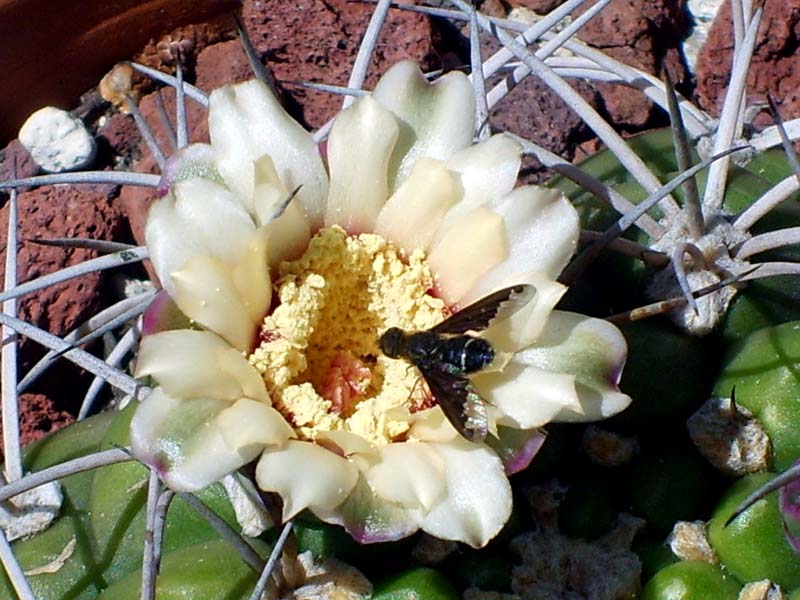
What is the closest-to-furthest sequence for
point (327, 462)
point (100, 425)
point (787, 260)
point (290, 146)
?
point (327, 462) < point (290, 146) < point (787, 260) < point (100, 425)

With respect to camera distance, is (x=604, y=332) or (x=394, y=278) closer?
(x=604, y=332)

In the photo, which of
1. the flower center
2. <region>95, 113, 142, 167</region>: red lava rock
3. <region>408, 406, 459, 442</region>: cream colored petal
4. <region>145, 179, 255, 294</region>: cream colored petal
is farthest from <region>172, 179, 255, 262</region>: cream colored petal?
<region>95, 113, 142, 167</region>: red lava rock

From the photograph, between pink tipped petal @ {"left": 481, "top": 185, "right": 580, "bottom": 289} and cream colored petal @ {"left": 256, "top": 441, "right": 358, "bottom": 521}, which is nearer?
cream colored petal @ {"left": 256, "top": 441, "right": 358, "bottom": 521}

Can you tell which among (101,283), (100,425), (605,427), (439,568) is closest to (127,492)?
(100,425)

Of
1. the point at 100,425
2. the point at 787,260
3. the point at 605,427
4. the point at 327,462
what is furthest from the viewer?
the point at 100,425

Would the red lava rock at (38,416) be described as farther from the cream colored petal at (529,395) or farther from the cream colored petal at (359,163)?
the cream colored petal at (529,395)

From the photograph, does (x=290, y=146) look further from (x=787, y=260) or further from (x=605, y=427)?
(x=787, y=260)

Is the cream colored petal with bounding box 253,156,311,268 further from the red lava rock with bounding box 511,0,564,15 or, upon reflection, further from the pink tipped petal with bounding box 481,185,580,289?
the red lava rock with bounding box 511,0,564,15
